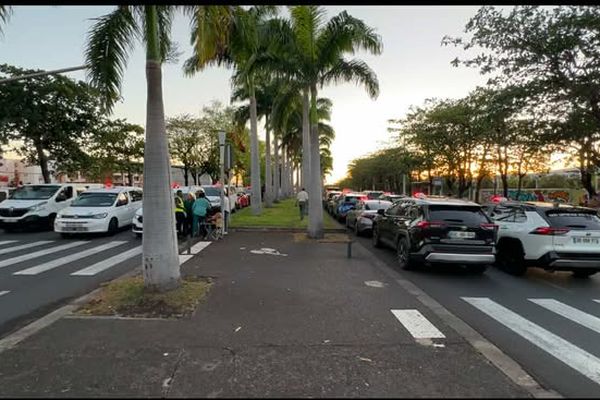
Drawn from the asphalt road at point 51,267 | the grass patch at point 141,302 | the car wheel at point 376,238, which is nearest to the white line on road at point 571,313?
the grass patch at point 141,302

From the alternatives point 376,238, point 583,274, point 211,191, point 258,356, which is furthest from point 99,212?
point 583,274

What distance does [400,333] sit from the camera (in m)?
5.25

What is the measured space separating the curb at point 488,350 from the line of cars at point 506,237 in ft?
5.05

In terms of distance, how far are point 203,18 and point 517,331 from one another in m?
6.34

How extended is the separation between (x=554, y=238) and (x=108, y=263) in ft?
32.3

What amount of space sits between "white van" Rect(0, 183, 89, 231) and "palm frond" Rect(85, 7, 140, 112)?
37.6 ft

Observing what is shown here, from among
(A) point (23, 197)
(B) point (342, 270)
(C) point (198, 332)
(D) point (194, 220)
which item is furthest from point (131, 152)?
(C) point (198, 332)

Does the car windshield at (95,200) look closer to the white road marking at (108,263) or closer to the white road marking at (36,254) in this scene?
the white road marking at (36,254)

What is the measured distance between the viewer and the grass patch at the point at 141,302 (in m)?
5.75

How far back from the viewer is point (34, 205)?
1603 centimetres

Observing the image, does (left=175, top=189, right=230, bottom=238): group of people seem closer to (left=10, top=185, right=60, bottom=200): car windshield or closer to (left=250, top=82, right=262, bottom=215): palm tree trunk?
(left=10, top=185, right=60, bottom=200): car windshield

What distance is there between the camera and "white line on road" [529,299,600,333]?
599 cm

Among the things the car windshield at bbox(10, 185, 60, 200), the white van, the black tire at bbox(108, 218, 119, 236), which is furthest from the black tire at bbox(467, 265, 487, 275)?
the car windshield at bbox(10, 185, 60, 200)
